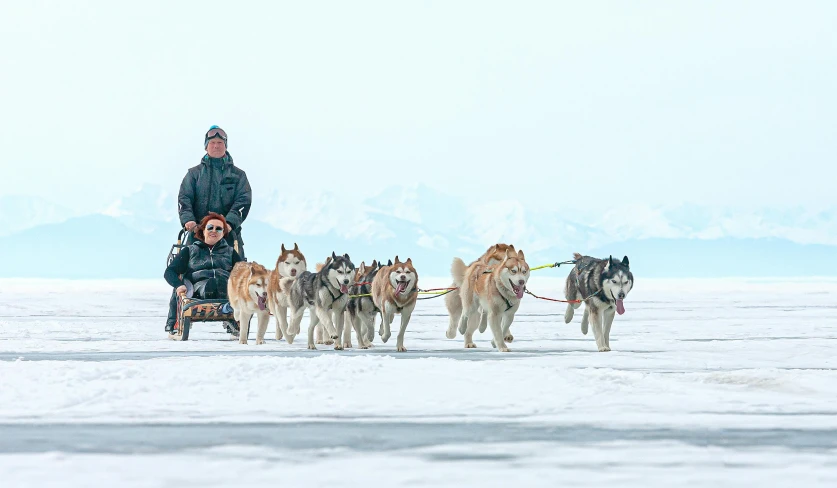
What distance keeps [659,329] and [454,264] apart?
4345mm

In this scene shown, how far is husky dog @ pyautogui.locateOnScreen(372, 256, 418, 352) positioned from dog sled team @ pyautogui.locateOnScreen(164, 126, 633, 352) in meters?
0.01

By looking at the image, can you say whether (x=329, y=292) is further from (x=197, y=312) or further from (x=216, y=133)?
(x=216, y=133)

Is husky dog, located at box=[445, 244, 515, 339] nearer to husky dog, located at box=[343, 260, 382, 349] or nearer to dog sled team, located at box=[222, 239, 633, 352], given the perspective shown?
dog sled team, located at box=[222, 239, 633, 352]

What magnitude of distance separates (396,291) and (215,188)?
3.29 metres

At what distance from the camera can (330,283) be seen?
1066 cm

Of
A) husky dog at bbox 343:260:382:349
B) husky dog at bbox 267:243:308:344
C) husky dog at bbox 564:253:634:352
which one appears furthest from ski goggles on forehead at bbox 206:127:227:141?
husky dog at bbox 564:253:634:352

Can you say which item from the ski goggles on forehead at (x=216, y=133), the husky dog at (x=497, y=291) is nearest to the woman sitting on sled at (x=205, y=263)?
the ski goggles on forehead at (x=216, y=133)

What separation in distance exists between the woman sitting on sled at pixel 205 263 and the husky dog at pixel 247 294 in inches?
11.3

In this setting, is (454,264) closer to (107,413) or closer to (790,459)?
(107,413)

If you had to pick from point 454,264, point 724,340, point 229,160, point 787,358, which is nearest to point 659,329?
point 724,340

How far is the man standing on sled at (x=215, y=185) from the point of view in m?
12.7

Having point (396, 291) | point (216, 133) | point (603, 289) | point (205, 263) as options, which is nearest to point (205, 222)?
point (205, 263)

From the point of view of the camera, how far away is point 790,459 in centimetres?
444

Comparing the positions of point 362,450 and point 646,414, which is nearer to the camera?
point 362,450
